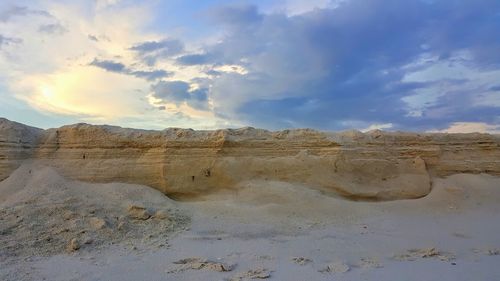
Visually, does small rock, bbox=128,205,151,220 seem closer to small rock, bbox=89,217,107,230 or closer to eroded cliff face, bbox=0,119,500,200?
small rock, bbox=89,217,107,230

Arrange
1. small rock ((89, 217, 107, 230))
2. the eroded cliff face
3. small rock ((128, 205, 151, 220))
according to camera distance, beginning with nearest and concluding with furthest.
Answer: small rock ((89, 217, 107, 230))
small rock ((128, 205, 151, 220))
the eroded cliff face

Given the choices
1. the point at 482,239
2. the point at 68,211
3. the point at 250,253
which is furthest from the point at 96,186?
the point at 482,239

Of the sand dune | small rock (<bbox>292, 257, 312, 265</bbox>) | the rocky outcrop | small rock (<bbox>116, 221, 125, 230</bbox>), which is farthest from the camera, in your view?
the rocky outcrop

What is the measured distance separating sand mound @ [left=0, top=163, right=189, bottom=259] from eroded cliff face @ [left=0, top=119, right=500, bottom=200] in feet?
1.41

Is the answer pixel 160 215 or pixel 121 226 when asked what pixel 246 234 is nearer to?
pixel 160 215

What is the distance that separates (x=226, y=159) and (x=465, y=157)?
20.1 feet

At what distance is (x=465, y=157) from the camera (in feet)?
38.4

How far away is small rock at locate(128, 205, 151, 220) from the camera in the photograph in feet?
26.9

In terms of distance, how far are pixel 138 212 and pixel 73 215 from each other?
1.08 metres

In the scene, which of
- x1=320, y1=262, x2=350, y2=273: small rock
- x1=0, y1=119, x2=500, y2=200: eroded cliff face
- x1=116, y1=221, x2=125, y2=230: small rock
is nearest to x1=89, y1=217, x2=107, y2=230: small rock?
x1=116, y1=221, x2=125, y2=230: small rock

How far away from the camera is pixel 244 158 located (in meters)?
10.3

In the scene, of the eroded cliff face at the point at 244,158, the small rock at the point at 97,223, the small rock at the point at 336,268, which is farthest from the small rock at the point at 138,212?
the small rock at the point at 336,268

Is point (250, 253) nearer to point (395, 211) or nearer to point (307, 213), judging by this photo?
point (307, 213)

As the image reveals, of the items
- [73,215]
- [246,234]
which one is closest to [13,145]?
[73,215]
